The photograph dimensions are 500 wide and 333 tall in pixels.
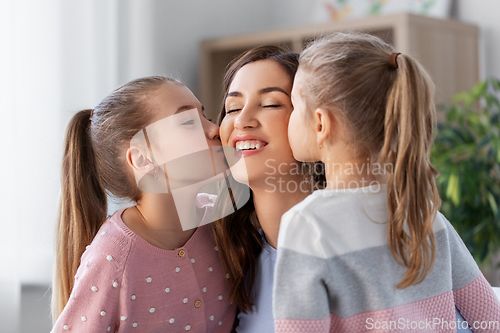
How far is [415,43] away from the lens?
2.18 m

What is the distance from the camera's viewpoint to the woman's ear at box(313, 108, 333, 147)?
802mm

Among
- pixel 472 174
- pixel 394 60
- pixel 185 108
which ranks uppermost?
pixel 394 60

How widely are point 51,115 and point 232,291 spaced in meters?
1.16

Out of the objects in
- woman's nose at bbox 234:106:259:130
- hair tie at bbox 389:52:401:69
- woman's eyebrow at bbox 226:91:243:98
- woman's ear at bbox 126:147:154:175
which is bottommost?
woman's ear at bbox 126:147:154:175

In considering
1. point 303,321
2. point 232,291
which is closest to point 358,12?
point 232,291

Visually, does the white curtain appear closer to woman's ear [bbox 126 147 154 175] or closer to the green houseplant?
woman's ear [bbox 126 147 154 175]

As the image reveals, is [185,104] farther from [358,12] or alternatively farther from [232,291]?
[358,12]

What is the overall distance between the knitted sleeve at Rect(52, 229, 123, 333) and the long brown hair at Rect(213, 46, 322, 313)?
25 cm

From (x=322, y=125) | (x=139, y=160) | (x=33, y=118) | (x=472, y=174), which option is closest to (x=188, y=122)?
(x=139, y=160)

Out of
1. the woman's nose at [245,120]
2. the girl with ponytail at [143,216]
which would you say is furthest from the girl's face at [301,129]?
the girl with ponytail at [143,216]

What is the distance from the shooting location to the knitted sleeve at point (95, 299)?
869 millimetres

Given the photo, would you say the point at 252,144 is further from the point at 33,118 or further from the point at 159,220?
the point at 33,118

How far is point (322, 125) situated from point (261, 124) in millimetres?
230

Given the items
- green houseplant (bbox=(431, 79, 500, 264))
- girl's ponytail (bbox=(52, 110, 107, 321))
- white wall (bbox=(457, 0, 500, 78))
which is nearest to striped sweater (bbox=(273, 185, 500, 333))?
girl's ponytail (bbox=(52, 110, 107, 321))
